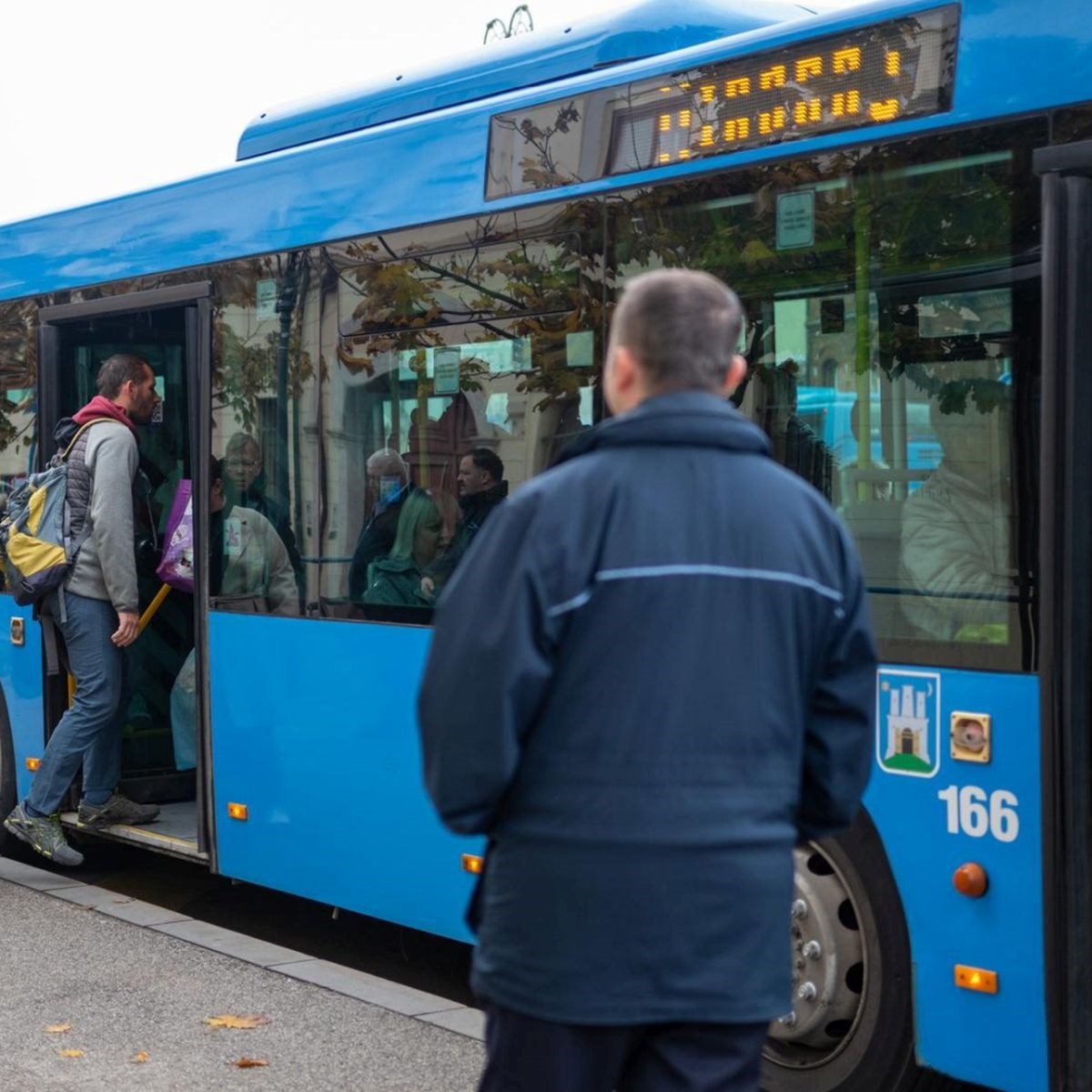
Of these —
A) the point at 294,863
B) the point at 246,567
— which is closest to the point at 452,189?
the point at 246,567

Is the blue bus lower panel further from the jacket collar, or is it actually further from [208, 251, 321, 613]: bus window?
the jacket collar

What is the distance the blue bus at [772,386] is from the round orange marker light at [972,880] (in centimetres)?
1

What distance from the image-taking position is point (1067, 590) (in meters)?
4.02

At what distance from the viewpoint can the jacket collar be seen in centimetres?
261

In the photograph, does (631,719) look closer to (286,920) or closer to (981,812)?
(981,812)

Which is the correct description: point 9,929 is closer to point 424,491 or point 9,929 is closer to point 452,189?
point 424,491

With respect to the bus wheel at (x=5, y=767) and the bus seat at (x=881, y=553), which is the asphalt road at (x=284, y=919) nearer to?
the bus wheel at (x=5, y=767)

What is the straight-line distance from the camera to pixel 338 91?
6.95 meters

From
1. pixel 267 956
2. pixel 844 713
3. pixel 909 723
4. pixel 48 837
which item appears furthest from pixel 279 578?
pixel 844 713

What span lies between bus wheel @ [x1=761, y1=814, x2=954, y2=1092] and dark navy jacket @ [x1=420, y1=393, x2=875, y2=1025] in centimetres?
200

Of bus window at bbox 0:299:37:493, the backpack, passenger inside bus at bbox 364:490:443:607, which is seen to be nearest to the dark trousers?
passenger inside bus at bbox 364:490:443:607

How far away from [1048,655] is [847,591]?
1.50 m

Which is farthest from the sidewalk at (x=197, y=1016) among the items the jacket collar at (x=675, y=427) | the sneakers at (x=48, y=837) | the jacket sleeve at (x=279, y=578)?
the jacket collar at (x=675, y=427)

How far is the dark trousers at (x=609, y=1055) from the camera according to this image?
2600mm
